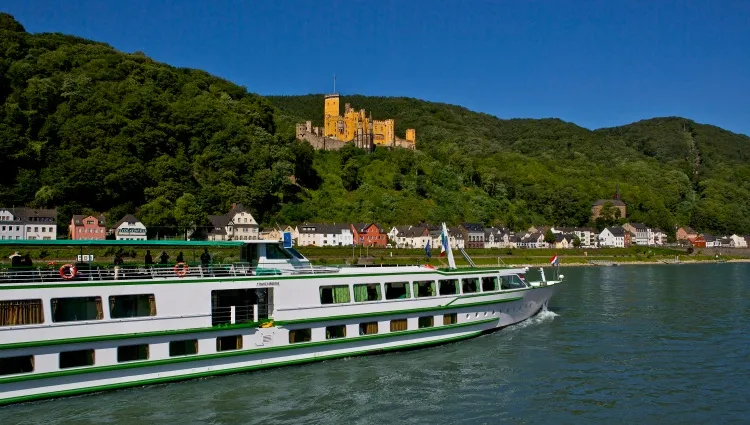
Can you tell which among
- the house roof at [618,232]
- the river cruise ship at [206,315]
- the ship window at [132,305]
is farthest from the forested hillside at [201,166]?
the ship window at [132,305]

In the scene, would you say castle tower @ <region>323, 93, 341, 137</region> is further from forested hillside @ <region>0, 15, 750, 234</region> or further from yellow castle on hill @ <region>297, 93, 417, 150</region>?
forested hillside @ <region>0, 15, 750, 234</region>

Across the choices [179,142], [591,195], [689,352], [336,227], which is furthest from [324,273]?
[591,195]

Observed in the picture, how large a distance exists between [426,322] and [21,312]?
13.8 meters

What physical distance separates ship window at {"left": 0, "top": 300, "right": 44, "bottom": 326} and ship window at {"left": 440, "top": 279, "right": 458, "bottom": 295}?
1442 centimetres

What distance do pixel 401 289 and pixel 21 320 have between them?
12.8m

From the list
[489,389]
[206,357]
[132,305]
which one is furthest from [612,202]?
[132,305]

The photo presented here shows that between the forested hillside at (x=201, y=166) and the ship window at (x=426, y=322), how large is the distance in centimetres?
5358

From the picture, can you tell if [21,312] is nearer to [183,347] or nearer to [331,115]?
[183,347]

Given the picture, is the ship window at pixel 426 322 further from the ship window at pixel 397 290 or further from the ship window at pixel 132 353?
the ship window at pixel 132 353

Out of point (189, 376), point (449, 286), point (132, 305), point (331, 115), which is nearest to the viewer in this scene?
point (132, 305)

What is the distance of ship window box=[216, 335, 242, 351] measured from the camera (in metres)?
20.0

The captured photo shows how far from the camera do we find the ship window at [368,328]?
22719 mm

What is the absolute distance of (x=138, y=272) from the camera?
19.9 metres

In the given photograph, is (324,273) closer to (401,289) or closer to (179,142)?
(401,289)
